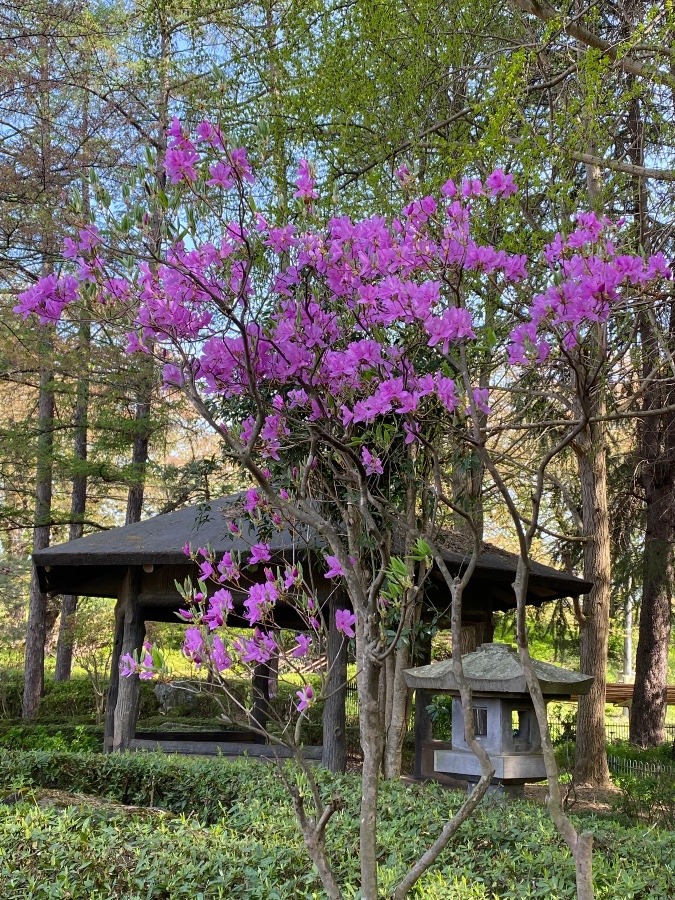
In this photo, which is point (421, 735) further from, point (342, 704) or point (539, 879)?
point (539, 879)

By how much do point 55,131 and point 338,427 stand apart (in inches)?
422

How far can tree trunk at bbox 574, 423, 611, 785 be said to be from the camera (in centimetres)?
976

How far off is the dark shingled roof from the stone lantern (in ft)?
4.91

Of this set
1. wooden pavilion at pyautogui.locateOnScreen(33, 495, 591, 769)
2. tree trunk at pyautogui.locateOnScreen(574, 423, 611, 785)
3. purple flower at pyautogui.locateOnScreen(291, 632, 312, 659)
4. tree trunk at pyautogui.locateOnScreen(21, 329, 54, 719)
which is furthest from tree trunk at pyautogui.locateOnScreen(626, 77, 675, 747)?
purple flower at pyautogui.locateOnScreen(291, 632, 312, 659)

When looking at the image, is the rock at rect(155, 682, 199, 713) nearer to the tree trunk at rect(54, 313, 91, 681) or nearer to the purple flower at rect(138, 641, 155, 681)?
the tree trunk at rect(54, 313, 91, 681)

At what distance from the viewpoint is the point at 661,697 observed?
1197cm

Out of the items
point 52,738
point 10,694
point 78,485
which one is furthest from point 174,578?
point 10,694

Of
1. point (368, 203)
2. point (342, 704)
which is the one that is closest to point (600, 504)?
point (342, 704)

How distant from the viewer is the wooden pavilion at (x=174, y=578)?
8.00 meters

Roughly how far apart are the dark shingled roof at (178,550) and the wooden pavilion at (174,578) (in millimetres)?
10

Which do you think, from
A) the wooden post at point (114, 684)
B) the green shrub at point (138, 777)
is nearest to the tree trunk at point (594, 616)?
the wooden post at point (114, 684)

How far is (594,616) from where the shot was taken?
1027cm

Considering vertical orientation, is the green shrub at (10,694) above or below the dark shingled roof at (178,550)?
below

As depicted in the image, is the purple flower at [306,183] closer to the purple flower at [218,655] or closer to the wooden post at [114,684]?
the purple flower at [218,655]
